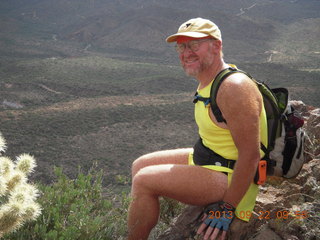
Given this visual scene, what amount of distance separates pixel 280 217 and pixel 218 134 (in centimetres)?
76

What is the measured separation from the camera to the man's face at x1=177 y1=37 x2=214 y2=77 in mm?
2773

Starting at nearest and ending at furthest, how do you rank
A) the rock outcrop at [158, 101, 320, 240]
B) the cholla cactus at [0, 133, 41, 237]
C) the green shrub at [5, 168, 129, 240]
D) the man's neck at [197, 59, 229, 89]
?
the cholla cactus at [0, 133, 41, 237], the green shrub at [5, 168, 129, 240], the rock outcrop at [158, 101, 320, 240], the man's neck at [197, 59, 229, 89]

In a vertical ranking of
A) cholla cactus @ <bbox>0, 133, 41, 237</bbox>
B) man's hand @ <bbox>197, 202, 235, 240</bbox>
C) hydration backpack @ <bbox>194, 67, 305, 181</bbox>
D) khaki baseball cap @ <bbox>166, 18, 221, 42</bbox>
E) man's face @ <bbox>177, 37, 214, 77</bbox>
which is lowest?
man's hand @ <bbox>197, 202, 235, 240</bbox>

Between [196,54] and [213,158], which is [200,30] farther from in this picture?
[213,158]

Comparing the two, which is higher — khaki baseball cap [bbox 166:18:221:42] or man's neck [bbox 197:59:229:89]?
khaki baseball cap [bbox 166:18:221:42]

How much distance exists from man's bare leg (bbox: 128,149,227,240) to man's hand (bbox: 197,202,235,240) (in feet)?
0.27

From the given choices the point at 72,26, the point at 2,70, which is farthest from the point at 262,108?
the point at 72,26

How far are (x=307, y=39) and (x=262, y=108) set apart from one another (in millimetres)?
55941

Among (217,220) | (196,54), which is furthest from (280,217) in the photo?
(196,54)

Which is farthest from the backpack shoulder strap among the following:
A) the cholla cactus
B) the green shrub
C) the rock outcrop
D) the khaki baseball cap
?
the cholla cactus

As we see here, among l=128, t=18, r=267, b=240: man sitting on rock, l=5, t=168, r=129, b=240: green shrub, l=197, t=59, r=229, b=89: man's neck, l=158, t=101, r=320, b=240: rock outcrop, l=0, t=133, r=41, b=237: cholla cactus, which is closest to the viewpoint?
l=0, t=133, r=41, b=237: cholla cactus

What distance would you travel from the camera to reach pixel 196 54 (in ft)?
9.20

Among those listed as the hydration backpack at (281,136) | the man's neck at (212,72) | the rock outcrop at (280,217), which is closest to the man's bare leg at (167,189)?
the rock outcrop at (280,217)

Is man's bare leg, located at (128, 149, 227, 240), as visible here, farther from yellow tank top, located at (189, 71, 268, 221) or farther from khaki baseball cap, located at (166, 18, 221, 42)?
khaki baseball cap, located at (166, 18, 221, 42)
